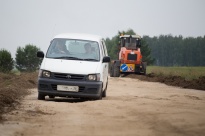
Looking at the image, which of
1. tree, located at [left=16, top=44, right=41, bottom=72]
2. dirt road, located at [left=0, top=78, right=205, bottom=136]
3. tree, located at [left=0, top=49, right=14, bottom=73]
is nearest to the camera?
dirt road, located at [left=0, top=78, right=205, bottom=136]

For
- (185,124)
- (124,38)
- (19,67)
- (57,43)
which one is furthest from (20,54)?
(185,124)

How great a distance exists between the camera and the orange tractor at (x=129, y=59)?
118 feet

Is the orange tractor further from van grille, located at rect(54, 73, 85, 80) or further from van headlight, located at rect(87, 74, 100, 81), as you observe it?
van grille, located at rect(54, 73, 85, 80)

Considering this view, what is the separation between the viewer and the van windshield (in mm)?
14172

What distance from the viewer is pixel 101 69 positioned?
1388cm

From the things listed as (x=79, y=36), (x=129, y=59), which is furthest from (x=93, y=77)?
(x=129, y=59)

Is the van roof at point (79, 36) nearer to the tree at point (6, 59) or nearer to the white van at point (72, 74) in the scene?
the white van at point (72, 74)

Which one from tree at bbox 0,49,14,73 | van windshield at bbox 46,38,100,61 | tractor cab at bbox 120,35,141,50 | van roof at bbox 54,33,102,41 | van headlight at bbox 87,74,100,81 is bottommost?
tree at bbox 0,49,14,73

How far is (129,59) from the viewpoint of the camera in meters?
36.2

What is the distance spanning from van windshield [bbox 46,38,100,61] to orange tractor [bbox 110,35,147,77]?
21.1m

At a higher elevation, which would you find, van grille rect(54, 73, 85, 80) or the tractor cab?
the tractor cab

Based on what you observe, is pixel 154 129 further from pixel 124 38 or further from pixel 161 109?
pixel 124 38

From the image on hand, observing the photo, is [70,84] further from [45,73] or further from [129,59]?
[129,59]

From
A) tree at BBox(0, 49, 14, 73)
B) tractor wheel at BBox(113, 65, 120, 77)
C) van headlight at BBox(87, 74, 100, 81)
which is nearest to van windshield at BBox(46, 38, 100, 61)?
van headlight at BBox(87, 74, 100, 81)
